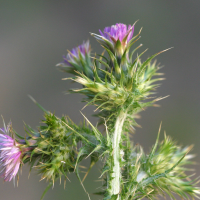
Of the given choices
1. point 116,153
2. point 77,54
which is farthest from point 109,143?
point 77,54

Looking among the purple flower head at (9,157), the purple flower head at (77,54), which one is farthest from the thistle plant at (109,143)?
the purple flower head at (77,54)

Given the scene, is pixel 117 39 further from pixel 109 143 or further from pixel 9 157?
pixel 9 157

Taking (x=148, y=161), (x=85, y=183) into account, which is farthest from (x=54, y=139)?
(x=85, y=183)

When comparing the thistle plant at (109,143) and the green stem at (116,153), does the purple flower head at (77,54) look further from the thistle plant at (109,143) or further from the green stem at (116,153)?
the green stem at (116,153)

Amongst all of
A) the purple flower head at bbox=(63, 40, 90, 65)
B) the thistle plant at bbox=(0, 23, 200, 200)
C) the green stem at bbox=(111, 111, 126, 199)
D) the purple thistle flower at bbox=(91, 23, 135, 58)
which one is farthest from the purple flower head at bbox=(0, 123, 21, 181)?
the purple thistle flower at bbox=(91, 23, 135, 58)

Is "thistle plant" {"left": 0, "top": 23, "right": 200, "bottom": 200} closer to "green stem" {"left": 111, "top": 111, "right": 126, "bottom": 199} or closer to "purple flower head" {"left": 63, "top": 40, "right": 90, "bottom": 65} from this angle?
"green stem" {"left": 111, "top": 111, "right": 126, "bottom": 199}

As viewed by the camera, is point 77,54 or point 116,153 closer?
point 116,153
